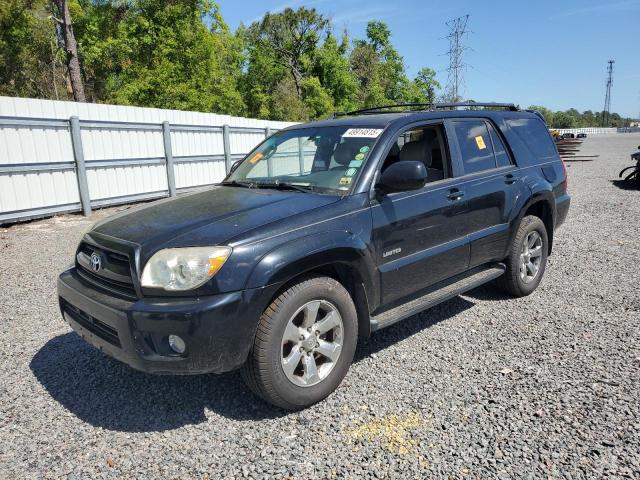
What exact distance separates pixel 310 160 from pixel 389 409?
201 cm

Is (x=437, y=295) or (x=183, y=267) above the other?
(x=183, y=267)

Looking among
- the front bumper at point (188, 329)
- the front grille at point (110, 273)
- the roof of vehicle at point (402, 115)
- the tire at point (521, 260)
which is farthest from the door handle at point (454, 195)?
the front grille at point (110, 273)

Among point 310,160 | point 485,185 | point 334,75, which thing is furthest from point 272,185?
point 334,75

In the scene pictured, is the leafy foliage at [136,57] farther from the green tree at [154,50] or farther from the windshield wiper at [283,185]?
the windshield wiper at [283,185]

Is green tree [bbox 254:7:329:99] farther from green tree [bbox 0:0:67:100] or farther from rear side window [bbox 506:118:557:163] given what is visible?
rear side window [bbox 506:118:557:163]

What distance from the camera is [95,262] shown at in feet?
9.73

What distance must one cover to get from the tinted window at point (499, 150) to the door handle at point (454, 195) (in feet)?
2.79

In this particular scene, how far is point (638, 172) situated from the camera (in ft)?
41.6

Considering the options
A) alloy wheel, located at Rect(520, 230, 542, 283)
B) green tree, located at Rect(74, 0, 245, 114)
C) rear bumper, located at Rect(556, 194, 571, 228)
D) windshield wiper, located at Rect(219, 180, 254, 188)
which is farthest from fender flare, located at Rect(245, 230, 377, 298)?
green tree, located at Rect(74, 0, 245, 114)

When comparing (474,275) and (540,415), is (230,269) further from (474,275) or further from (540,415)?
(474,275)

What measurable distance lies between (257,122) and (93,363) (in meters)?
12.8

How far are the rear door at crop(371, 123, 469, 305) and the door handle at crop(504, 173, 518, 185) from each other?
2.52ft

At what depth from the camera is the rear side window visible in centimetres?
484

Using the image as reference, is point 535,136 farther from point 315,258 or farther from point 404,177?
point 315,258
